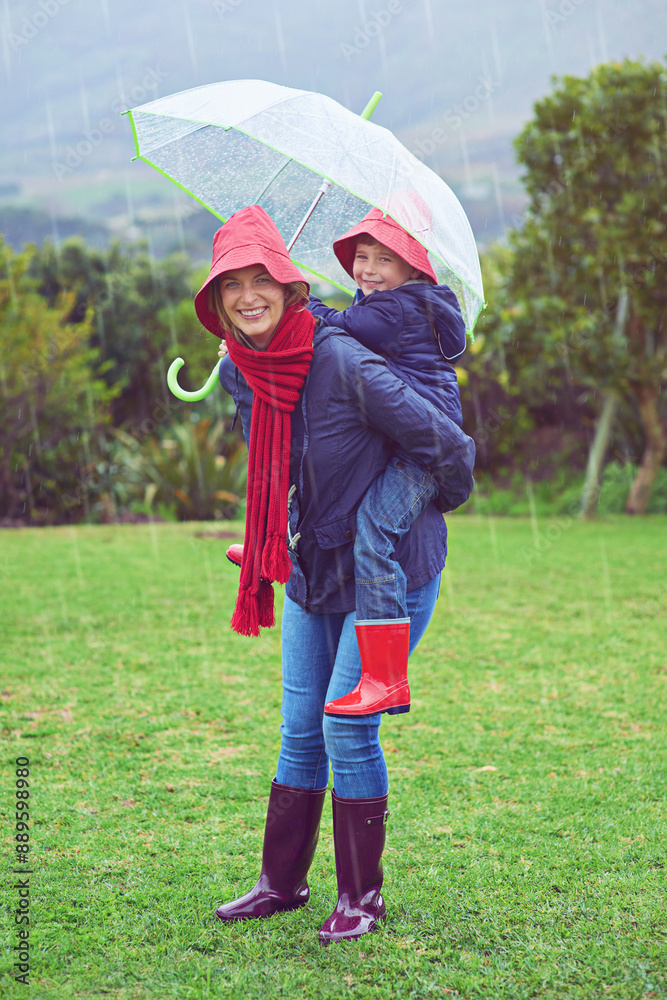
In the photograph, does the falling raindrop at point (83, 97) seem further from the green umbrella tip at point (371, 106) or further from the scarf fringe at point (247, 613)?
the scarf fringe at point (247, 613)

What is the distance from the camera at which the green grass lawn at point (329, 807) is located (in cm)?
235

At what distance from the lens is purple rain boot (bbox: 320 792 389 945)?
93.4 inches

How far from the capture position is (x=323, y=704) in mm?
2514

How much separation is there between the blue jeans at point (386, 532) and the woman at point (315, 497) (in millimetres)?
43

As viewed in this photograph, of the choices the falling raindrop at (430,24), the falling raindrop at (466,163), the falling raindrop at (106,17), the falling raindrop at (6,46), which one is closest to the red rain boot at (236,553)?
the falling raindrop at (6,46)

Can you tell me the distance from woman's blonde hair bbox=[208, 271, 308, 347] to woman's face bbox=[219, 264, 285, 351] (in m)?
0.01

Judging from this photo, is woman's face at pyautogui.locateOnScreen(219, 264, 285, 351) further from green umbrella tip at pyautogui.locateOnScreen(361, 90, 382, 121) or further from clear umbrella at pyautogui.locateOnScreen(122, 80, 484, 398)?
green umbrella tip at pyautogui.locateOnScreen(361, 90, 382, 121)

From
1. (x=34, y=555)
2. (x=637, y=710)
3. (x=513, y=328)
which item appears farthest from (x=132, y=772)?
(x=513, y=328)

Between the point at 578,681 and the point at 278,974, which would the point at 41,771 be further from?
the point at 578,681

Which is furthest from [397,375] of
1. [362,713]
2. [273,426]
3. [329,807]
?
[329,807]

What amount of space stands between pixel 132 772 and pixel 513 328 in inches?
406

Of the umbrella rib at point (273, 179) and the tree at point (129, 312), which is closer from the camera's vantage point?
the umbrella rib at point (273, 179)

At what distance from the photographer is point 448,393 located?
7.95 ft

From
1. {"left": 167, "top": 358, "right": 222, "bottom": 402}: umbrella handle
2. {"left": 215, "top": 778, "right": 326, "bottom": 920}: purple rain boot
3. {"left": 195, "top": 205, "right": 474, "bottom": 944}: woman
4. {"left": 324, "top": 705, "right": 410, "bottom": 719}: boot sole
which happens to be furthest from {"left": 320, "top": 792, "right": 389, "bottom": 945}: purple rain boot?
{"left": 167, "top": 358, "right": 222, "bottom": 402}: umbrella handle
